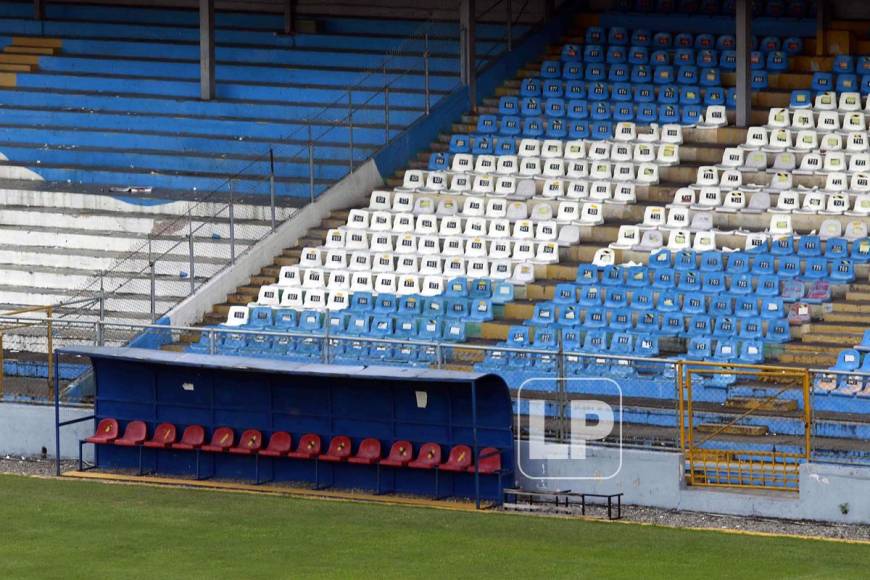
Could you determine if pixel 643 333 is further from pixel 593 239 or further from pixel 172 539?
pixel 172 539

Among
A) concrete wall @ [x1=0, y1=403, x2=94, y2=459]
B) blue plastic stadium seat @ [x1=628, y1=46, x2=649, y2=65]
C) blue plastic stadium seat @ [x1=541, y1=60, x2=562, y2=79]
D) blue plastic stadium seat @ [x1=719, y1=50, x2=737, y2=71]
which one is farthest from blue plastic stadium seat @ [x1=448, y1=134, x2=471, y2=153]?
concrete wall @ [x1=0, y1=403, x2=94, y2=459]

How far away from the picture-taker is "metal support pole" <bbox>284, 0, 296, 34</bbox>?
31.1 meters

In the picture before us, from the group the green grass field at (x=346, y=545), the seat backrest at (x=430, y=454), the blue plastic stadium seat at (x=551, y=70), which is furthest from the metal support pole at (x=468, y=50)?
the green grass field at (x=346, y=545)

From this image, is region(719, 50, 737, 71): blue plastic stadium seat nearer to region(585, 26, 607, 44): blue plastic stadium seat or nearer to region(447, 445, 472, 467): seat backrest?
region(585, 26, 607, 44): blue plastic stadium seat

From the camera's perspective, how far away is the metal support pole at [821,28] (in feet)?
87.8

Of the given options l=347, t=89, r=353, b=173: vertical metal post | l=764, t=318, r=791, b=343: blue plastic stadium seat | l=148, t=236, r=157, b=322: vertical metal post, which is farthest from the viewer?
l=347, t=89, r=353, b=173: vertical metal post

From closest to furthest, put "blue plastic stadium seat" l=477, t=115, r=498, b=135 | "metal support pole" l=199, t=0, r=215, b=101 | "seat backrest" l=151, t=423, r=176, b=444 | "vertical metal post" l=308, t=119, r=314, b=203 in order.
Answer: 1. "seat backrest" l=151, t=423, r=176, b=444
2. "vertical metal post" l=308, t=119, r=314, b=203
3. "blue plastic stadium seat" l=477, t=115, r=498, b=135
4. "metal support pole" l=199, t=0, r=215, b=101

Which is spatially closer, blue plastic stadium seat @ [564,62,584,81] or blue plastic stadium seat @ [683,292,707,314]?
blue plastic stadium seat @ [683,292,707,314]

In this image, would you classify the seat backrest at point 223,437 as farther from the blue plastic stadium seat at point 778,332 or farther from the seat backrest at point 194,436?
the blue plastic stadium seat at point 778,332

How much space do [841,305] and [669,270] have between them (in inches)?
80.6

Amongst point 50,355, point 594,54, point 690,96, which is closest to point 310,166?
point 594,54

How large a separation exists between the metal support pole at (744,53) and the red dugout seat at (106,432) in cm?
877

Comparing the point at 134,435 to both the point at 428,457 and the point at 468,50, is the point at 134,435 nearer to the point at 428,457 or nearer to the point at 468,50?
the point at 428,457
